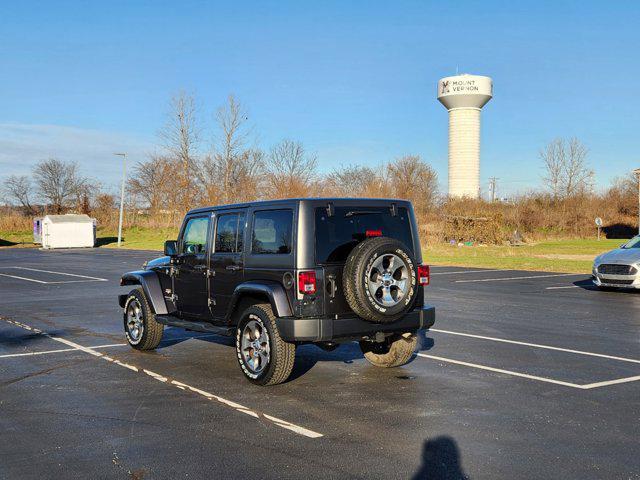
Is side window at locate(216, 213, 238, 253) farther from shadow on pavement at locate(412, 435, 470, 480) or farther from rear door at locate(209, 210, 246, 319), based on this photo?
shadow on pavement at locate(412, 435, 470, 480)

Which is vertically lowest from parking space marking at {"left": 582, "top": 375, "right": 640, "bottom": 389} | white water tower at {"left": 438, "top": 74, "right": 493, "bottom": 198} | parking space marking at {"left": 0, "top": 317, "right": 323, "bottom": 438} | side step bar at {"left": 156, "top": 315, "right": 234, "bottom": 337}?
parking space marking at {"left": 0, "top": 317, "right": 323, "bottom": 438}

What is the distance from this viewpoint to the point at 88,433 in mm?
5496

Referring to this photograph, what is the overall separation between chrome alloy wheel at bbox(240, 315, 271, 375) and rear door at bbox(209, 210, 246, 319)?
62 cm

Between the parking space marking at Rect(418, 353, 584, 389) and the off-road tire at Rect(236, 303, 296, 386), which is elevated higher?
the off-road tire at Rect(236, 303, 296, 386)

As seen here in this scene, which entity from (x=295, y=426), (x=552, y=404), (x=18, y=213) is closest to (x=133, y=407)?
(x=295, y=426)

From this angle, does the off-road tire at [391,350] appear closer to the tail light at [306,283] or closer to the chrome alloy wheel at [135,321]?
the tail light at [306,283]

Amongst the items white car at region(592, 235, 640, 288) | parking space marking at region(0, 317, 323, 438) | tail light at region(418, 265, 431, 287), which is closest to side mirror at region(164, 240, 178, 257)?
parking space marking at region(0, 317, 323, 438)

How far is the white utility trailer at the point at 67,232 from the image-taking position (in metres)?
52.5

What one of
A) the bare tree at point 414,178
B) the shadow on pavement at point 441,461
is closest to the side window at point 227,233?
the shadow on pavement at point 441,461

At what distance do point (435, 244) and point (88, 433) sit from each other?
127 ft

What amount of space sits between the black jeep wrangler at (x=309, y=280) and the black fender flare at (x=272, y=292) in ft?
0.04

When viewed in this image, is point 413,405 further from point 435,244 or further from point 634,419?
point 435,244

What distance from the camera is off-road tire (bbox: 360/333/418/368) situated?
792cm

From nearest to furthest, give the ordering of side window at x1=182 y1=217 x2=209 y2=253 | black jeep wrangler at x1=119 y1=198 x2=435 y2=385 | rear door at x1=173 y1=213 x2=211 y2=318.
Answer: black jeep wrangler at x1=119 y1=198 x2=435 y2=385, rear door at x1=173 y1=213 x2=211 y2=318, side window at x1=182 y1=217 x2=209 y2=253
